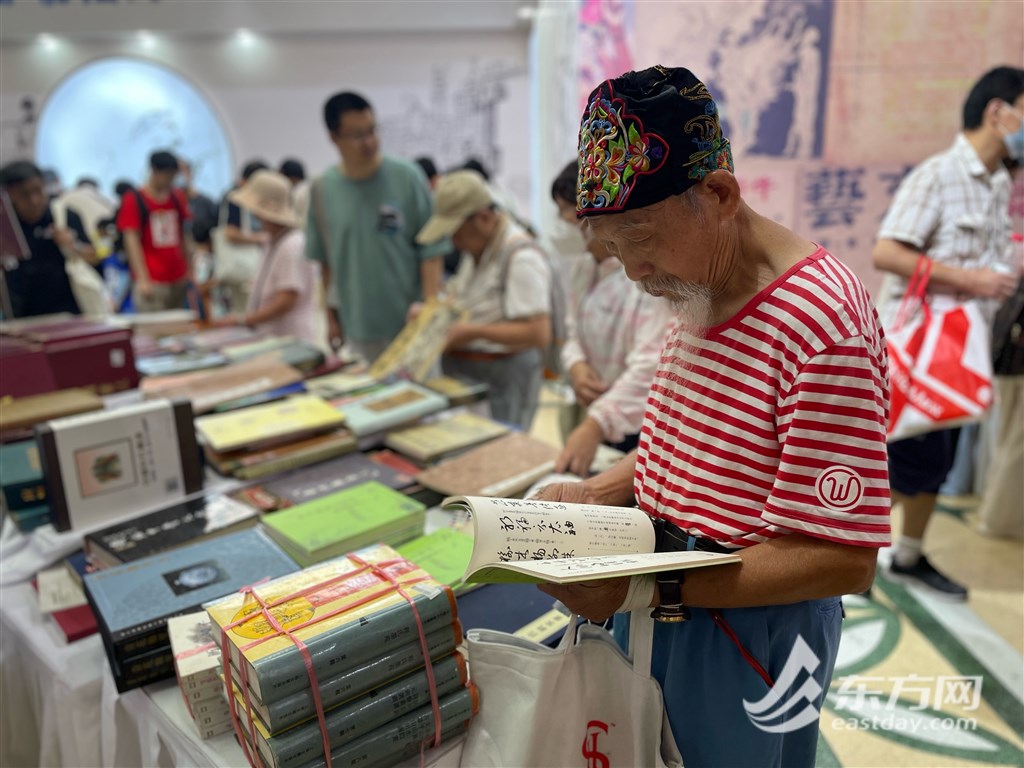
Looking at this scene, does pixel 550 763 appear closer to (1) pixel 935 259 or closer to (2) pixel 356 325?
(1) pixel 935 259

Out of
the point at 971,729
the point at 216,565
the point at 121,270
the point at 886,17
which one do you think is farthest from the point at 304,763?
the point at 121,270

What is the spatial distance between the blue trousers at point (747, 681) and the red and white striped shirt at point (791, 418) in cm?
13

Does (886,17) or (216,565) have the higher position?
(886,17)

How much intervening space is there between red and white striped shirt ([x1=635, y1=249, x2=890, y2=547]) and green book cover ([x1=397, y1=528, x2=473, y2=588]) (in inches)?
21.6

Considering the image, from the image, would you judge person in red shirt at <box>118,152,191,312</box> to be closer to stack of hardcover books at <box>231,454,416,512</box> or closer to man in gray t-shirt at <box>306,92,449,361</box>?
man in gray t-shirt at <box>306,92,449,361</box>

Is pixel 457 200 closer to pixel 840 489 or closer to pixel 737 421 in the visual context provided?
pixel 737 421

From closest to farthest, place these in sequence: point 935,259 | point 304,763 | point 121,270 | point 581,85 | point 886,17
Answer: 1. point 304,763
2. point 886,17
3. point 935,259
4. point 581,85
5. point 121,270

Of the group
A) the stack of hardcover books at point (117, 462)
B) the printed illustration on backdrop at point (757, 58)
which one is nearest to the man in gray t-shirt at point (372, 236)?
the printed illustration on backdrop at point (757, 58)

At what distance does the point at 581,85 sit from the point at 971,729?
111 inches

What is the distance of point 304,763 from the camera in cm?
87

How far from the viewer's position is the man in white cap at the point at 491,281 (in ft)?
7.70

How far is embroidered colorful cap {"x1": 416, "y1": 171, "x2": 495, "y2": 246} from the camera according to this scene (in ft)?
7.60

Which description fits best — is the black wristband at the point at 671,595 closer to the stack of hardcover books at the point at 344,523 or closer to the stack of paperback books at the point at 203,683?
the stack of paperback books at the point at 203,683

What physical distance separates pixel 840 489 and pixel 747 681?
0.31 meters
